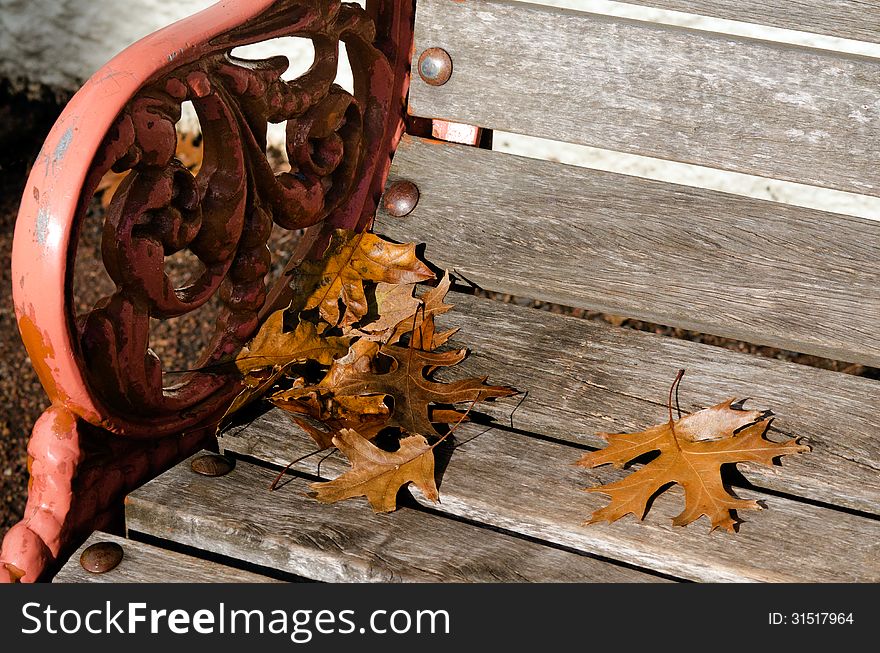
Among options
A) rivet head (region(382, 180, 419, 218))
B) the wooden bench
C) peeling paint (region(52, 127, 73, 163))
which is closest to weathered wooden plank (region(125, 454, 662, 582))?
the wooden bench

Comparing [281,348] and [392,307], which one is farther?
[392,307]

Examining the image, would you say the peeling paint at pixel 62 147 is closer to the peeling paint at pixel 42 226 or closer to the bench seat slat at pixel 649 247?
the peeling paint at pixel 42 226

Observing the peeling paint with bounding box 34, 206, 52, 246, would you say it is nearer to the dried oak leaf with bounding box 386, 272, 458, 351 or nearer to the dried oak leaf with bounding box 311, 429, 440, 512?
the dried oak leaf with bounding box 311, 429, 440, 512

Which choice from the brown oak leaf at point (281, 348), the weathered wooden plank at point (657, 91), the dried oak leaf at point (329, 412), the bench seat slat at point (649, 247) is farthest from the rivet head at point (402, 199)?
the dried oak leaf at point (329, 412)

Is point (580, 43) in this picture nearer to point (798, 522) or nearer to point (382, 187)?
point (382, 187)

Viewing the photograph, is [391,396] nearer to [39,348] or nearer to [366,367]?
[366,367]

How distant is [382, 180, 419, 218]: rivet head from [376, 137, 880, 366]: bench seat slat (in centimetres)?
1

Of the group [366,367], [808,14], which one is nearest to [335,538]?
[366,367]

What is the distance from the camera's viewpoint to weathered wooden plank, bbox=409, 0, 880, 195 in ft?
5.07

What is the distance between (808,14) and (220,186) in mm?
934

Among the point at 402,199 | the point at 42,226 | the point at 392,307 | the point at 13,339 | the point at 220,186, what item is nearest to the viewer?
the point at 42,226

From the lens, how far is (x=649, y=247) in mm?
1672

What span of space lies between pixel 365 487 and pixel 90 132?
57 centimetres

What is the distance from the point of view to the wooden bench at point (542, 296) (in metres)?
1.27
